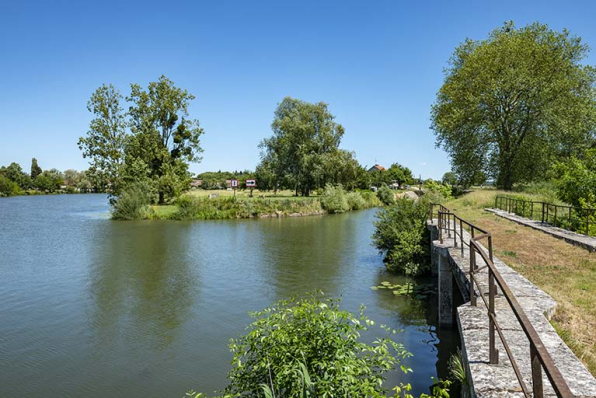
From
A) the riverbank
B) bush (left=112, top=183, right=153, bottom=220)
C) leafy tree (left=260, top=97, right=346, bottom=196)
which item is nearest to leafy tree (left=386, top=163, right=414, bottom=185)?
leafy tree (left=260, top=97, right=346, bottom=196)

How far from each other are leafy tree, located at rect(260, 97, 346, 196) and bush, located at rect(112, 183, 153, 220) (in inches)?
841

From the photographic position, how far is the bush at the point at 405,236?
1552cm

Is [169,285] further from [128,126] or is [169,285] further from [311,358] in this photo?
[128,126]

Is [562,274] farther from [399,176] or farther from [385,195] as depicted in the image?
[399,176]

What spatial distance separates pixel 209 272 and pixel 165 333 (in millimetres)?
6711

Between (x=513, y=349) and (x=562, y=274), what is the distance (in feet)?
17.4

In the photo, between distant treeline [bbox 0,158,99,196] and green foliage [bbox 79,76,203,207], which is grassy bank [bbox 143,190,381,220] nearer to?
green foliage [bbox 79,76,203,207]

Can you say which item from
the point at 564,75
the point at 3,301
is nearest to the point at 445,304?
the point at 3,301

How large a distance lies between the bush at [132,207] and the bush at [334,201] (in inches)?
737

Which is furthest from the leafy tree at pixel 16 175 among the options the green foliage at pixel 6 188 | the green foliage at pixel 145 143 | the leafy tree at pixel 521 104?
the leafy tree at pixel 521 104

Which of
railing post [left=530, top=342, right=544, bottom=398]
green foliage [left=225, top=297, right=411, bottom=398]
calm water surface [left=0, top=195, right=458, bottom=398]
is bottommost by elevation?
calm water surface [left=0, top=195, right=458, bottom=398]

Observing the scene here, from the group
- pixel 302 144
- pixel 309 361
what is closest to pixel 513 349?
pixel 309 361

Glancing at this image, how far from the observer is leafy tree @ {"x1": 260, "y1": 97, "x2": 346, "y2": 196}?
176 ft

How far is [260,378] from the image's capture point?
15.1ft
